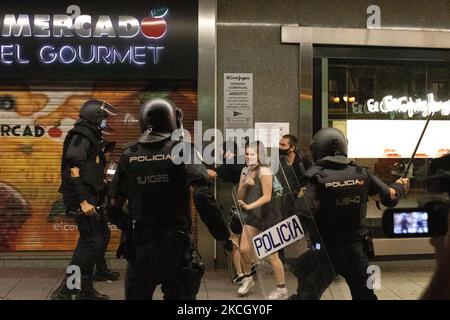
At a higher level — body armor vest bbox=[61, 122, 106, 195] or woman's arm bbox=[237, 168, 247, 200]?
body armor vest bbox=[61, 122, 106, 195]

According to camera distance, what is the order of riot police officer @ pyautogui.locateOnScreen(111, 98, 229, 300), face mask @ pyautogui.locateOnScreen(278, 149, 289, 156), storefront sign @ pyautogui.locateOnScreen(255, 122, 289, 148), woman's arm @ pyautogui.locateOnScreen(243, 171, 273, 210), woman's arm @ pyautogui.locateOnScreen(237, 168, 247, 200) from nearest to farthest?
1. riot police officer @ pyautogui.locateOnScreen(111, 98, 229, 300)
2. woman's arm @ pyautogui.locateOnScreen(243, 171, 273, 210)
3. woman's arm @ pyautogui.locateOnScreen(237, 168, 247, 200)
4. face mask @ pyautogui.locateOnScreen(278, 149, 289, 156)
5. storefront sign @ pyautogui.locateOnScreen(255, 122, 289, 148)

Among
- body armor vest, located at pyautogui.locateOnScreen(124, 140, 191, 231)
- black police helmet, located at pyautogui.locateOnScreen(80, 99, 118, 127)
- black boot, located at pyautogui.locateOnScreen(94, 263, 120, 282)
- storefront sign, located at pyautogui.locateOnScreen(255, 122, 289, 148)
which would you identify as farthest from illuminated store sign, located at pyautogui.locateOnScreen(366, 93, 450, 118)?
body armor vest, located at pyautogui.locateOnScreen(124, 140, 191, 231)

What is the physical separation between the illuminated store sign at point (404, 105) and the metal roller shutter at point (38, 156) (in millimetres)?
3124

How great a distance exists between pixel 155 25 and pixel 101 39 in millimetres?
709

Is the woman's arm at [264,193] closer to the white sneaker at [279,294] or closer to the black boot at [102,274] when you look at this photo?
the white sneaker at [279,294]

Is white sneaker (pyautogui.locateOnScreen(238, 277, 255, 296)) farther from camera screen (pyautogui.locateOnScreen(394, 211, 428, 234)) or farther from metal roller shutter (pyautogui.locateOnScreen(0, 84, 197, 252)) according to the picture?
camera screen (pyautogui.locateOnScreen(394, 211, 428, 234))

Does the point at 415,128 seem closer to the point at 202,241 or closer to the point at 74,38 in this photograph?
the point at 202,241

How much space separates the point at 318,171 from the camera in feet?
14.5

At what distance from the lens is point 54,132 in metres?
7.37

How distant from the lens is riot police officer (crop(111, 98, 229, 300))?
3.97m

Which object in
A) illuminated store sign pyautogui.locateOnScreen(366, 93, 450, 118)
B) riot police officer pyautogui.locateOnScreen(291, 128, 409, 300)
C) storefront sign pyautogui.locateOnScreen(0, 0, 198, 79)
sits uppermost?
storefront sign pyautogui.locateOnScreen(0, 0, 198, 79)

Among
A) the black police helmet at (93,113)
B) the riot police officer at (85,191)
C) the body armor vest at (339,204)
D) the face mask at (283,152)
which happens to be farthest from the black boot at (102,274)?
the body armor vest at (339,204)

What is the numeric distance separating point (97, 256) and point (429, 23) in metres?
5.40

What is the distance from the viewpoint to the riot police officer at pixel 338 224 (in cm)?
431
